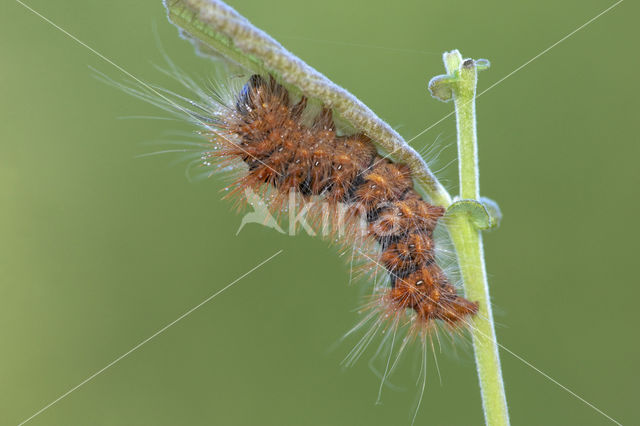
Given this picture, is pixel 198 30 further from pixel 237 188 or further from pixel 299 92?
pixel 237 188

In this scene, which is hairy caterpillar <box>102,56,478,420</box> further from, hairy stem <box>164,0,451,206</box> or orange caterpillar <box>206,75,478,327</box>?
hairy stem <box>164,0,451,206</box>

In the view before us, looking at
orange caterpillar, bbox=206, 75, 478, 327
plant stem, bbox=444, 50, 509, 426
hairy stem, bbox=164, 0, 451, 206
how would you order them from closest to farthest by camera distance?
hairy stem, bbox=164, 0, 451, 206 → plant stem, bbox=444, 50, 509, 426 → orange caterpillar, bbox=206, 75, 478, 327

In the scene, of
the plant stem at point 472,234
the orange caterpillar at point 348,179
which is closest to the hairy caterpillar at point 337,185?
the orange caterpillar at point 348,179

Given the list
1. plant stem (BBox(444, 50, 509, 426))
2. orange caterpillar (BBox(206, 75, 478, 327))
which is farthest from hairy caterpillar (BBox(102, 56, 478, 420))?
plant stem (BBox(444, 50, 509, 426))

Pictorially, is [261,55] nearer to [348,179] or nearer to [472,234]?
[348,179]

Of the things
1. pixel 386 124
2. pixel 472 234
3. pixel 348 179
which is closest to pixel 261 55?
pixel 386 124
